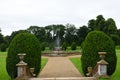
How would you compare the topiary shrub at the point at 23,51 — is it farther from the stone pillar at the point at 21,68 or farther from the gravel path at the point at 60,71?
the gravel path at the point at 60,71

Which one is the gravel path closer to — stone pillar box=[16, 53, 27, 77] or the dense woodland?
stone pillar box=[16, 53, 27, 77]

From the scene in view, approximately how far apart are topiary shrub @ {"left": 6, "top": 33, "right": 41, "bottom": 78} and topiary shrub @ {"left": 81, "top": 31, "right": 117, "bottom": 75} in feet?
8.56

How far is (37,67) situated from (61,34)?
3778 inches

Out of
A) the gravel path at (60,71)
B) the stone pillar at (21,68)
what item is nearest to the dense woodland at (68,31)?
the gravel path at (60,71)

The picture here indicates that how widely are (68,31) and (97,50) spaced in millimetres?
94364

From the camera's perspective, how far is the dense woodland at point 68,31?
7794cm

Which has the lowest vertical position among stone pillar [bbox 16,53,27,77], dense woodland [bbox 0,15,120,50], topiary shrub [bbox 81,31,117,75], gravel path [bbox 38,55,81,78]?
gravel path [bbox 38,55,81,78]

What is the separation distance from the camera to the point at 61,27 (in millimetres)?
115188

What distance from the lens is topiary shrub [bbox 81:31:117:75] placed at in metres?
16.7

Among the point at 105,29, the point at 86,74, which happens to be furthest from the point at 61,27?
the point at 86,74

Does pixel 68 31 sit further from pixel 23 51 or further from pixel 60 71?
pixel 23 51

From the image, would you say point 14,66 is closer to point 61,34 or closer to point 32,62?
point 32,62

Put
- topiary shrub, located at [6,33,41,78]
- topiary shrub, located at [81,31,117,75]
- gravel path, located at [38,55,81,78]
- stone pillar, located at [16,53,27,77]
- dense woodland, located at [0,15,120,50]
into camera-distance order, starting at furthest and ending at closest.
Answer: dense woodland, located at [0,15,120,50], gravel path, located at [38,55,81,78], topiary shrub, located at [81,31,117,75], topiary shrub, located at [6,33,41,78], stone pillar, located at [16,53,27,77]

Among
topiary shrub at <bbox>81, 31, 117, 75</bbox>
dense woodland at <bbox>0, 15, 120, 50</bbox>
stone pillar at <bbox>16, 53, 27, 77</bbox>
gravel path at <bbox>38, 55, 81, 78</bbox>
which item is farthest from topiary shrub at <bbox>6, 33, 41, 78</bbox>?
dense woodland at <bbox>0, 15, 120, 50</bbox>
